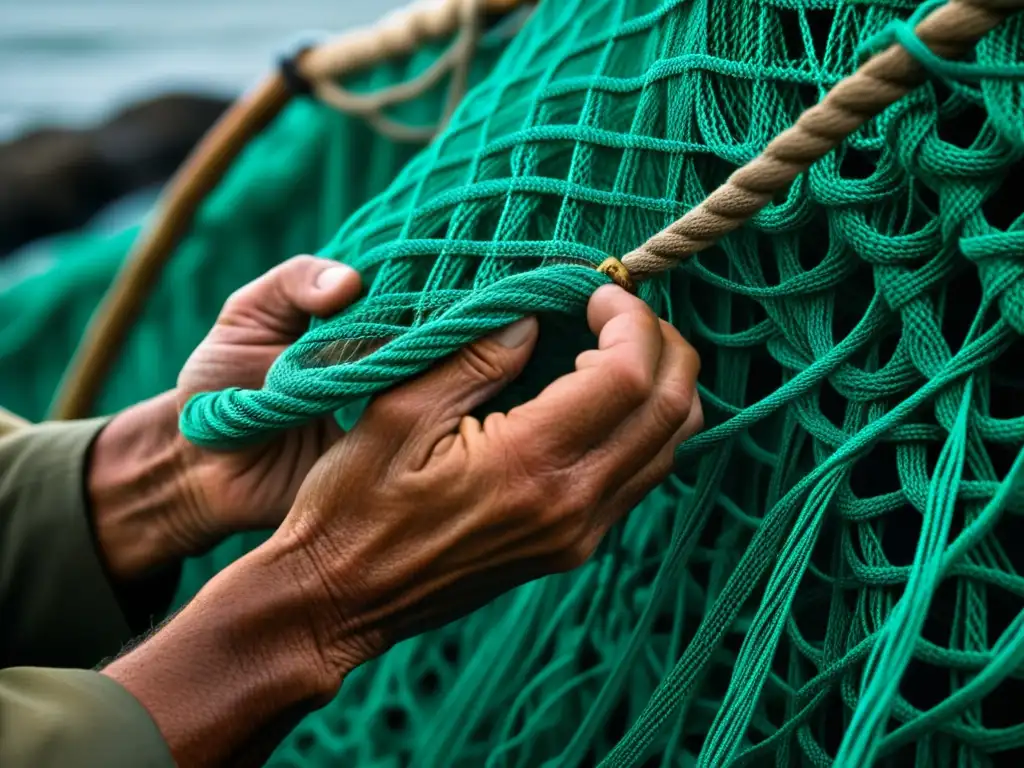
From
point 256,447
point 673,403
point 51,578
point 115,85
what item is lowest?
point 115,85

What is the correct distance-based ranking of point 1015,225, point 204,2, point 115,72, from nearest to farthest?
point 1015,225, point 115,72, point 204,2

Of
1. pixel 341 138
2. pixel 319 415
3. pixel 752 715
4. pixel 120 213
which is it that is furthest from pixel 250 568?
pixel 120 213

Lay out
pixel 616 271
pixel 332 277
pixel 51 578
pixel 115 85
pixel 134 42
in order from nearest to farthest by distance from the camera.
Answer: pixel 616 271 → pixel 332 277 → pixel 51 578 → pixel 115 85 → pixel 134 42

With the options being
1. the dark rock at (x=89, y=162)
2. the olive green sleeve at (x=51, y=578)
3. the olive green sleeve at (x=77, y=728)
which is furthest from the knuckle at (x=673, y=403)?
the dark rock at (x=89, y=162)

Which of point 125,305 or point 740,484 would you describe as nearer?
point 740,484

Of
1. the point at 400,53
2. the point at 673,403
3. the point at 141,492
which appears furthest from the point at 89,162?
the point at 673,403

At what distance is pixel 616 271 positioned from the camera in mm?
760

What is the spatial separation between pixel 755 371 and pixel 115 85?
464 cm

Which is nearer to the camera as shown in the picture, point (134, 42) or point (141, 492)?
point (141, 492)

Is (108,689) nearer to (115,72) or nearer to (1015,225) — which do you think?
(1015,225)

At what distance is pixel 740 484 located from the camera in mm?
847

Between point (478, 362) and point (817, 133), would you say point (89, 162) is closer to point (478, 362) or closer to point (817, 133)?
point (478, 362)

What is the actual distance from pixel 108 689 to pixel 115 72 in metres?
4.97

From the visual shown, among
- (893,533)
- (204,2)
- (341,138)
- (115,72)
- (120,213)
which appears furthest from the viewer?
(204,2)
